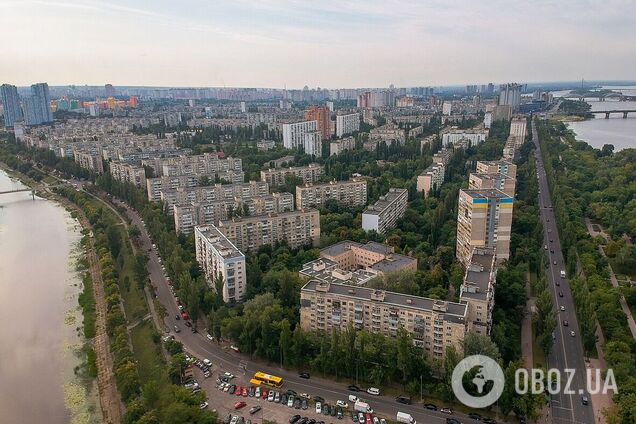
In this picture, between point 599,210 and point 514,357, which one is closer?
point 514,357

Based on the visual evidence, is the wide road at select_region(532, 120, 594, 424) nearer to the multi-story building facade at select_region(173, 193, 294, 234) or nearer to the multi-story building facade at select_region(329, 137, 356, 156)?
the multi-story building facade at select_region(173, 193, 294, 234)

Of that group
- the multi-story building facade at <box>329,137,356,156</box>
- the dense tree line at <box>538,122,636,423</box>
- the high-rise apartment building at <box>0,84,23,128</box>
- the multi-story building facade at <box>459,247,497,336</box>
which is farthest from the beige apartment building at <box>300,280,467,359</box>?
the high-rise apartment building at <box>0,84,23,128</box>

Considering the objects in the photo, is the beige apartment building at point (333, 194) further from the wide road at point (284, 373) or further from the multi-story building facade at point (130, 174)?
the multi-story building facade at point (130, 174)

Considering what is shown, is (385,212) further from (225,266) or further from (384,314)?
(384,314)

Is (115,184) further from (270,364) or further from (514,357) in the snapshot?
(514,357)

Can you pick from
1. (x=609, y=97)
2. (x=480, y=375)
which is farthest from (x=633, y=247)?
(x=609, y=97)

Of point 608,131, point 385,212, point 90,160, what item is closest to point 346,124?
point 90,160
